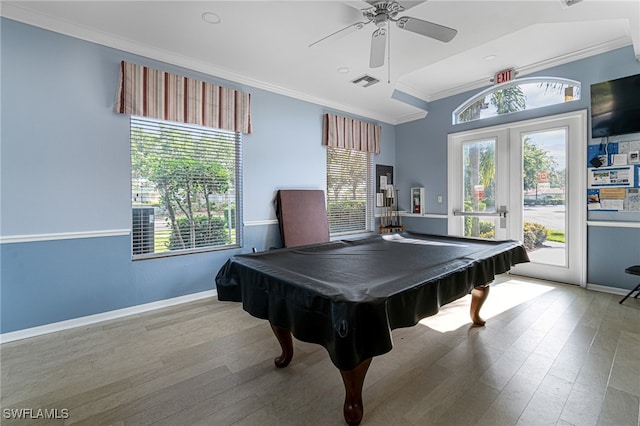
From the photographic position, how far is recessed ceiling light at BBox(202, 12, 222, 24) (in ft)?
8.16

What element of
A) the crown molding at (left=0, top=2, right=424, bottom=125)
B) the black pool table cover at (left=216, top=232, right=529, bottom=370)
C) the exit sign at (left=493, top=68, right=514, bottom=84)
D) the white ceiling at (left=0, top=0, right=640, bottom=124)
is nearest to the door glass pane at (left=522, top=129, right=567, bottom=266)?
the exit sign at (left=493, top=68, right=514, bottom=84)

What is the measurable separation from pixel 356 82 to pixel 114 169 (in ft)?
10.2

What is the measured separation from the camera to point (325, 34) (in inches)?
110

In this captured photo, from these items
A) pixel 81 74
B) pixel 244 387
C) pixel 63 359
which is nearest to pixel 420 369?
pixel 244 387

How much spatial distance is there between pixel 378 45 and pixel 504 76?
279 centimetres

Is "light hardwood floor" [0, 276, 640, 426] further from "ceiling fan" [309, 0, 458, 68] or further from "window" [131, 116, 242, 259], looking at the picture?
"ceiling fan" [309, 0, 458, 68]

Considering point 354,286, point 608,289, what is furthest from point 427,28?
point 608,289

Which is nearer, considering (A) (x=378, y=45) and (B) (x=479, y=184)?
(A) (x=378, y=45)

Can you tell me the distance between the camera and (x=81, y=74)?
2.68 metres

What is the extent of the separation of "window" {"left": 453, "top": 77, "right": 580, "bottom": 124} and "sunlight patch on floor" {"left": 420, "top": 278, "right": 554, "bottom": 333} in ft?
8.17

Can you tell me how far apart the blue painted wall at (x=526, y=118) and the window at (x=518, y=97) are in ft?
0.30

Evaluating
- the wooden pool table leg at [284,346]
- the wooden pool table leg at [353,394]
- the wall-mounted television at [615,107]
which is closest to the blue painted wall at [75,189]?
the wall-mounted television at [615,107]

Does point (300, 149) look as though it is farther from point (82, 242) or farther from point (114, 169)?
point (82, 242)

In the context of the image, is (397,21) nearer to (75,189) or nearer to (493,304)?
(493,304)
